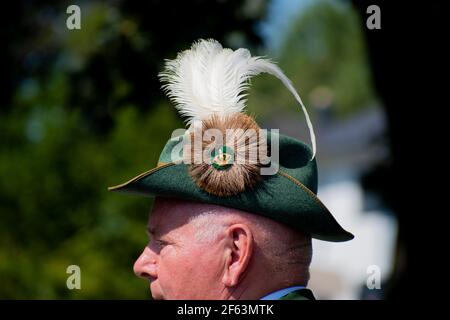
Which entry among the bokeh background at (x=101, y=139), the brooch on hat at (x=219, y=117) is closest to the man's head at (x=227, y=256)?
the brooch on hat at (x=219, y=117)

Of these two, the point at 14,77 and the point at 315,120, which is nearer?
the point at 14,77

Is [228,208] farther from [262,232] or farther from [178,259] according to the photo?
[178,259]

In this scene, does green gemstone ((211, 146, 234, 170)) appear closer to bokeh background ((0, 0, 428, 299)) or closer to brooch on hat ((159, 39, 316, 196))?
brooch on hat ((159, 39, 316, 196))

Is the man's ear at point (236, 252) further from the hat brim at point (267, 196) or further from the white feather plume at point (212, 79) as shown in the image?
the white feather plume at point (212, 79)

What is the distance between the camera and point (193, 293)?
3.29 m

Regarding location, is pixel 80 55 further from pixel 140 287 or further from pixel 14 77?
pixel 140 287

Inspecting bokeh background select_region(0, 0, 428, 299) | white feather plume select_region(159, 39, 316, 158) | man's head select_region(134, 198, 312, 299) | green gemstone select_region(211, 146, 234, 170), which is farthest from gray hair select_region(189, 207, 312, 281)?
bokeh background select_region(0, 0, 428, 299)

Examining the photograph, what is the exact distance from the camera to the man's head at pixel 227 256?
326 cm

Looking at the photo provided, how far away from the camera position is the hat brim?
10.7 ft

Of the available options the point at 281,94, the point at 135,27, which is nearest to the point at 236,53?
the point at 135,27

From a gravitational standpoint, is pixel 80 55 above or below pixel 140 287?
above

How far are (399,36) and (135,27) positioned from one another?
2190mm

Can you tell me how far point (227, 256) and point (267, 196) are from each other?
24cm

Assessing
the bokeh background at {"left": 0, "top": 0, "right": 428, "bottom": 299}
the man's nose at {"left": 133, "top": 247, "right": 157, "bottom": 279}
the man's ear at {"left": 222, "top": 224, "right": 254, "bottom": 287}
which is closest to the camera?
the man's ear at {"left": 222, "top": 224, "right": 254, "bottom": 287}
